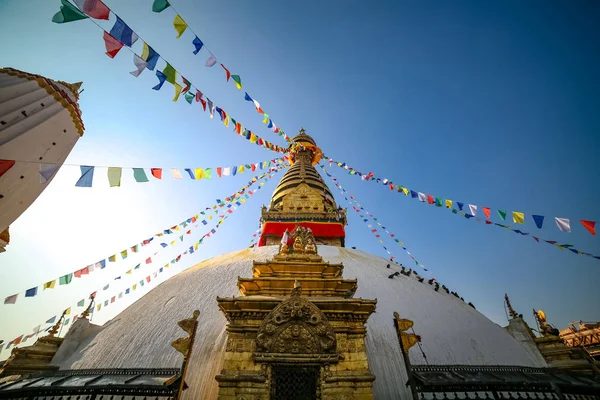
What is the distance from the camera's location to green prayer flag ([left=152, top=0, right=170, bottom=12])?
13.6ft

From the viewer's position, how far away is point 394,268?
10.8 m

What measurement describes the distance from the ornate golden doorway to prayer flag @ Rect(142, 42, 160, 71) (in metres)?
5.45

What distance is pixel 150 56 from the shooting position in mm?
4758

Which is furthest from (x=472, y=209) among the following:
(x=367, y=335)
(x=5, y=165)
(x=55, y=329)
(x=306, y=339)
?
(x=55, y=329)

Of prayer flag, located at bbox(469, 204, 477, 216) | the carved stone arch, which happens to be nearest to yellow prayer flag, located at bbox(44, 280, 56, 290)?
the carved stone arch

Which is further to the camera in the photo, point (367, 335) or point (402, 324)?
point (367, 335)

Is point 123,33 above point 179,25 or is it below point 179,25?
below

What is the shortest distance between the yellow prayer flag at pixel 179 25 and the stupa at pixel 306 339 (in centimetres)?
459

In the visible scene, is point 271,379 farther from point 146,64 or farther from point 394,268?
point 394,268

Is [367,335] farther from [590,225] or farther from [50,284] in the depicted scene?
[50,284]

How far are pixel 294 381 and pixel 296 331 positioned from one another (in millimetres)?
720

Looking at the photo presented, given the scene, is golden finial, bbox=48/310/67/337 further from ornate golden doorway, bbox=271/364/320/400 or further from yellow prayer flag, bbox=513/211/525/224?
yellow prayer flag, bbox=513/211/525/224

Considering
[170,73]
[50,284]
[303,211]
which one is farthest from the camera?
[303,211]

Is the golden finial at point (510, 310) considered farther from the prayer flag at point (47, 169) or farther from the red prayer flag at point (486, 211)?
the prayer flag at point (47, 169)
